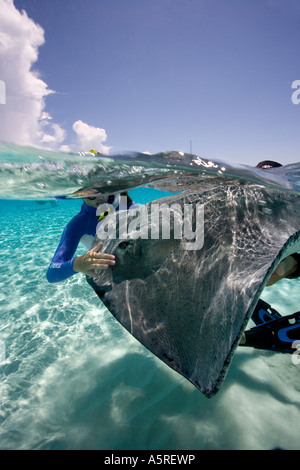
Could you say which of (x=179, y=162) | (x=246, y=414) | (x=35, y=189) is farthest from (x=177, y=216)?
(x=35, y=189)

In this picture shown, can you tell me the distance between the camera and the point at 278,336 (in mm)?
3438

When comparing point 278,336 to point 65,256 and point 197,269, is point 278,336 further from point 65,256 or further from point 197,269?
point 65,256

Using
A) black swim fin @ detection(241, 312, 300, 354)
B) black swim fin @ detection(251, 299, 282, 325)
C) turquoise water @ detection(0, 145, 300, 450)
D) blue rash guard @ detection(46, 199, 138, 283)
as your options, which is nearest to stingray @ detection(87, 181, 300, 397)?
blue rash guard @ detection(46, 199, 138, 283)

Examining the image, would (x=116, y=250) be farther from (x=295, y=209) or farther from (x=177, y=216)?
(x=295, y=209)

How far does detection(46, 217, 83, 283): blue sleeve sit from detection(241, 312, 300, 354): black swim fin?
3.26 m

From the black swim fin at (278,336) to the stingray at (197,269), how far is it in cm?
138

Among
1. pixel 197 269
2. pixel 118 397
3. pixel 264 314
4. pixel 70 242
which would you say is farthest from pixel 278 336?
pixel 70 242

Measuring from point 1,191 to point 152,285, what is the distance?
8.42 meters

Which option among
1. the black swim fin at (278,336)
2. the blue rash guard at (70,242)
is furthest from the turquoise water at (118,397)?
the blue rash guard at (70,242)

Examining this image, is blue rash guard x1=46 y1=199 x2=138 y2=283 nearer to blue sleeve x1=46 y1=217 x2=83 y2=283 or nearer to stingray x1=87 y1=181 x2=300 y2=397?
blue sleeve x1=46 y1=217 x2=83 y2=283

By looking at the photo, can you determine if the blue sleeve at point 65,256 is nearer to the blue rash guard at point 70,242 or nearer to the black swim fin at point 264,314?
the blue rash guard at point 70,242

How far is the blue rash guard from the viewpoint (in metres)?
3.94

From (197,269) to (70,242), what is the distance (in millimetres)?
3465

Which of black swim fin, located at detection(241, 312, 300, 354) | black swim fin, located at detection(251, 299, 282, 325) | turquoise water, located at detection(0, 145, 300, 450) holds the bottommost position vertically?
turquoise water, located at detection(0, 145, 300, 450)
